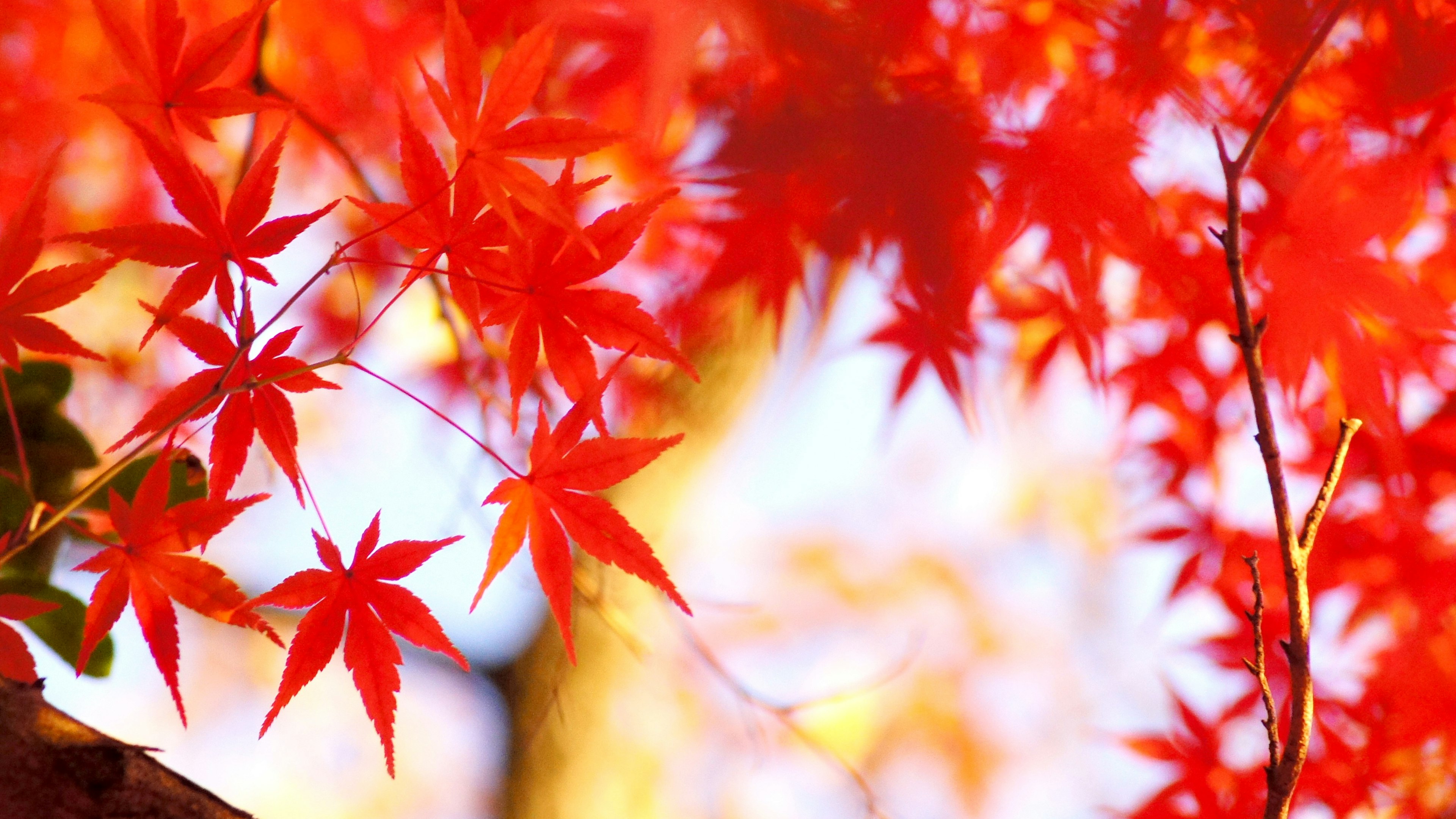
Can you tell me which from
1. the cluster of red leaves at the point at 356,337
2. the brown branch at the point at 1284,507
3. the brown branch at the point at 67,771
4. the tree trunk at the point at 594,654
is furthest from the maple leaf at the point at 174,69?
the tree trunk at the point at 594,654

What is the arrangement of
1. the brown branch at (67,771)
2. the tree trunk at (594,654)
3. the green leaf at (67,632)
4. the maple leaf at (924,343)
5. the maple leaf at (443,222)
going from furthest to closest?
1. the tree trunk at (594,654)
2. the maple leaf at (924,343)
3. the green leaf at (67,632)
4. the maple leaf at (443,222)
5. the brown branch at (67,771)

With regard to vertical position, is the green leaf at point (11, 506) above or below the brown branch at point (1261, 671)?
below

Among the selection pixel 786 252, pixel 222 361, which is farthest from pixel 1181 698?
pixel 222 361

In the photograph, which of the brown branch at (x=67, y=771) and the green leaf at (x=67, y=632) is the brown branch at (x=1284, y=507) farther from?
the green leaf at (x=67, y=632)

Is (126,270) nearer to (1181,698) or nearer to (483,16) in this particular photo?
(483,16)

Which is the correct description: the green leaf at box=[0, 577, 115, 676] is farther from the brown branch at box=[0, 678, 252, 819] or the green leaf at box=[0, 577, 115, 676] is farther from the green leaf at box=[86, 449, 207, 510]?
the brown branch at box=[0, 678, 252, 819]

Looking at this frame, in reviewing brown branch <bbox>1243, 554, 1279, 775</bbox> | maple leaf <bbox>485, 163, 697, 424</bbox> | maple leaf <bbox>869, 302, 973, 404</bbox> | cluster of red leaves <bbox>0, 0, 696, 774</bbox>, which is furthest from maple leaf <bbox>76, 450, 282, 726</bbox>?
maple leaf <bbox>869, 302, 973, 404</bbox>

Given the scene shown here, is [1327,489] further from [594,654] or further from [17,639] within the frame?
[594,654]
